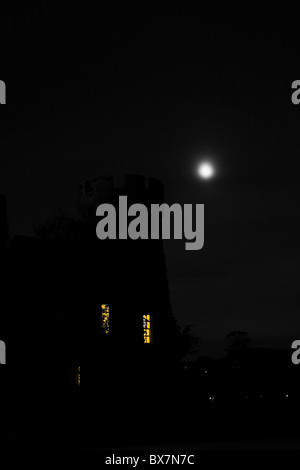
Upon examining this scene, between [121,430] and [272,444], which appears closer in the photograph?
[272,444]

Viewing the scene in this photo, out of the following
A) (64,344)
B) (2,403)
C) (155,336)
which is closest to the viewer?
(2,403)

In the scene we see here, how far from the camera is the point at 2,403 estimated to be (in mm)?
37125

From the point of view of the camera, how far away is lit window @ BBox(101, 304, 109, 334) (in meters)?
41.8

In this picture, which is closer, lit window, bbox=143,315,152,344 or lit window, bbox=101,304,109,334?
lit window, bbox=101,304,109,334

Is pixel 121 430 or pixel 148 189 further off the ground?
pixel 148 189

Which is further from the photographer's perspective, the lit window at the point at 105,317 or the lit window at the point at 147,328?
the lit window at the point at 147,328

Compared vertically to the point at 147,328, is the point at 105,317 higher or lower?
higher

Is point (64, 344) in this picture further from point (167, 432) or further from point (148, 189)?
point (148, 189)

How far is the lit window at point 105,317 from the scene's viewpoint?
41781 mm

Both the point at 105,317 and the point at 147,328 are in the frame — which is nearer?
the point at 105,317

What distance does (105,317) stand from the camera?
42250 millimetres
